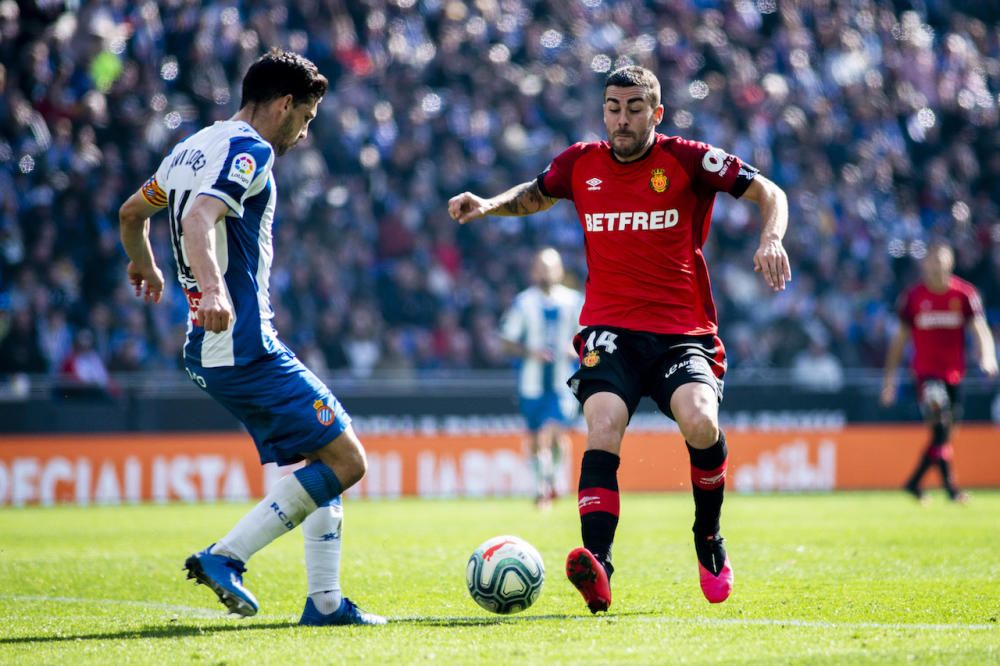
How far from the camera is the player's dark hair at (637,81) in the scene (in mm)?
6266

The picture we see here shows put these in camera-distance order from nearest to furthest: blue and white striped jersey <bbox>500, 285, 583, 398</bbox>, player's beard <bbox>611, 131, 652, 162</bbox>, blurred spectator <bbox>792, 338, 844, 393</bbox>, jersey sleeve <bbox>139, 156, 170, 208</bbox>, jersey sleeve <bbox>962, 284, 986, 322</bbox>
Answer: jersey sleeve <bbox>139, 156, 170, 208</bbox>, player's beard <bbox>611, 131, 652, 162</bbox>, jersey sleeve <bbox>962, 284, 986, 322</bbox>, blue and white striped jersey <bbox>500, 285, 583, 398</bbox>, blurred spectator <bbox>792, 338, 844, 393</bbox>

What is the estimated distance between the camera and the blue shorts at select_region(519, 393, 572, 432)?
48.6ft

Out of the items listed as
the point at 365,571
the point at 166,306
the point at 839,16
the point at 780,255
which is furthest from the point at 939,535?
the point at 839,16

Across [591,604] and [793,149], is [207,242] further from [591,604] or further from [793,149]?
Answer: [793,149]

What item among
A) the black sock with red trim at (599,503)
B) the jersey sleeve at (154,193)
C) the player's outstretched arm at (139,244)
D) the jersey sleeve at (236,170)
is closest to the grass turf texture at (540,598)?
the black sock with red trim at (599,503)

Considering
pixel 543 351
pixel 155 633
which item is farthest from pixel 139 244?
pixel 543 351

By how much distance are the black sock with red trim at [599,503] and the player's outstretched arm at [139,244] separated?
88.0 inches

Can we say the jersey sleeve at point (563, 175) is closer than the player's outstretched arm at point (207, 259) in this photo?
No

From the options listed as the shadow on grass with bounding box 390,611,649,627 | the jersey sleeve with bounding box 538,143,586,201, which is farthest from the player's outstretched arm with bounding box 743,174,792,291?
the shadow on grass with bounding box 390,611,649,627

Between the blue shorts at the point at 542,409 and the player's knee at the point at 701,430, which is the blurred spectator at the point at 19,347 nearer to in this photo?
the blue shorts at the point at 542,409

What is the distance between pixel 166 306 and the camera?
17.4 metres

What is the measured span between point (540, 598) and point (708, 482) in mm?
1084

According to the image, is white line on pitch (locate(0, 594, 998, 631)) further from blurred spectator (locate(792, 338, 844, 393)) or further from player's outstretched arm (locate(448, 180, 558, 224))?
blurred spectator (locate(792, 338, 844, 393))

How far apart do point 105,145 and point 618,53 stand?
9.16 meters
